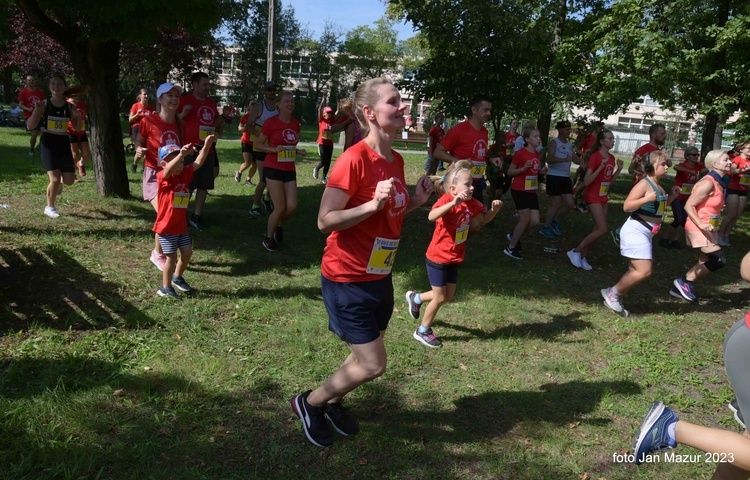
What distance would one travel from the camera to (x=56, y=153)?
7711mm

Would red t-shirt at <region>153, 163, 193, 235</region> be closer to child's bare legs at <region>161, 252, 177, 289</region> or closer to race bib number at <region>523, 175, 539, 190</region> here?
child's bare legs at <region>161, 252, 177, 289</region>

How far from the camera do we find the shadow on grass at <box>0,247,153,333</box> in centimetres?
480

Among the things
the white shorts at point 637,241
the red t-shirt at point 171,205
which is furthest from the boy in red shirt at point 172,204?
the white shorts at point 637,241

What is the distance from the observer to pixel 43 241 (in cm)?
671

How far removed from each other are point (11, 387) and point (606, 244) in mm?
8873

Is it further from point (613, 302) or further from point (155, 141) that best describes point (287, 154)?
point (613, 302)

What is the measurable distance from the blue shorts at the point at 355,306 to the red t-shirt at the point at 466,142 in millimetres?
4224

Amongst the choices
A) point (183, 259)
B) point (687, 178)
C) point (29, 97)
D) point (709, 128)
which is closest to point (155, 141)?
point (183, 259)

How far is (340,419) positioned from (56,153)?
6.28 m

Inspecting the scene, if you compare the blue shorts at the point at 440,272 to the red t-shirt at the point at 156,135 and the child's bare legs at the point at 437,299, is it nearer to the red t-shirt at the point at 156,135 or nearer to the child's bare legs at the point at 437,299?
the child's bare legs at the point at 437,299

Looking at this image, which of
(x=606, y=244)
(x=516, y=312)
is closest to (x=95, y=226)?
(x=516, y=312)

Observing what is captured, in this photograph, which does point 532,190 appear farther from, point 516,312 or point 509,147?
point 509,147

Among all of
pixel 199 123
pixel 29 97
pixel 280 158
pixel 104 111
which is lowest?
pixel 280 158

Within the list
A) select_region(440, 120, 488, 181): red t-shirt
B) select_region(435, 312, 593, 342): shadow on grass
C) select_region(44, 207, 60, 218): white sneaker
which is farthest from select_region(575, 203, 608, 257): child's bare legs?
select_region(44, 207, 60, 218): white sneaker
